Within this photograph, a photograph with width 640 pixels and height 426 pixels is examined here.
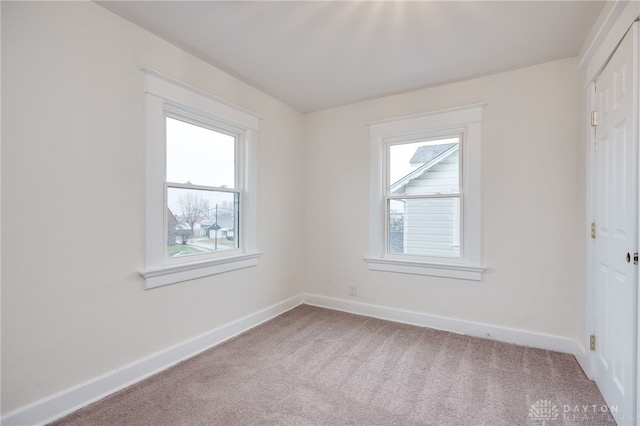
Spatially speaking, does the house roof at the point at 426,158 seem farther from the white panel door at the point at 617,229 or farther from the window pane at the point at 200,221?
the window pane at the point at 200,221

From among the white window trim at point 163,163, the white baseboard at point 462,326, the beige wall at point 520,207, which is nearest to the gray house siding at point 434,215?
the beige wall at point 520,207

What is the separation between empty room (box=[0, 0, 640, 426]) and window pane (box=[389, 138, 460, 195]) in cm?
2

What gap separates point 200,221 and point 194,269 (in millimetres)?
431

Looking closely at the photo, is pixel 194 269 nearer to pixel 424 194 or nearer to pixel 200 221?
pixel 200 221

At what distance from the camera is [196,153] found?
8.52 ft

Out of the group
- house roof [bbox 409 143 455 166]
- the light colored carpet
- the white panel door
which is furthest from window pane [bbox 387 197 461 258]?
the white panel door

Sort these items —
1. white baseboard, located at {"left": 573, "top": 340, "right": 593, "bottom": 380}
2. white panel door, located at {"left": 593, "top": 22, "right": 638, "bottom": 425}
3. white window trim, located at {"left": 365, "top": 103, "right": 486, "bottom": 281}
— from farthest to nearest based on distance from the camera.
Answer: white window trim, located at {"left": 365, "top": 103, "right": 486, "bottom": 281} → white baseboard, located at {"left": 573, "top": 340, "right": 593, "bottom": 380} → white panel door, located at {"left": 593, "top": 22, "right": 638, "bottom": 425}

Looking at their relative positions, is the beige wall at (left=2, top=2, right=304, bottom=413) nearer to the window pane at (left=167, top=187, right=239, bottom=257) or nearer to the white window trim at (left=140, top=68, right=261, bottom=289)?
the white window trim at (left=140, top=68, right=261, bottom=289)

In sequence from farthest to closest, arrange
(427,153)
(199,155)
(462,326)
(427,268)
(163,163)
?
(427,153) < (427,268) < (462,326) < (199,155) < (163,163)

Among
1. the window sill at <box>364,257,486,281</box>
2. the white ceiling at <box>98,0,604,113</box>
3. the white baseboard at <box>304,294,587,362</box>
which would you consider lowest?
the white baseboard at <box>304,294,587,362</box>

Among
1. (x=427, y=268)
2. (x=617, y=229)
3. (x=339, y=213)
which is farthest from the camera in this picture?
(x=339, y=213)

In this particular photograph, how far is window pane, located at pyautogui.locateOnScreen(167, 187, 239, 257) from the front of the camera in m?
2.40

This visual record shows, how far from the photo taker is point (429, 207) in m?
3.14

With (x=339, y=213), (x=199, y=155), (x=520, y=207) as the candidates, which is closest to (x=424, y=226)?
(x=520, y=207)
